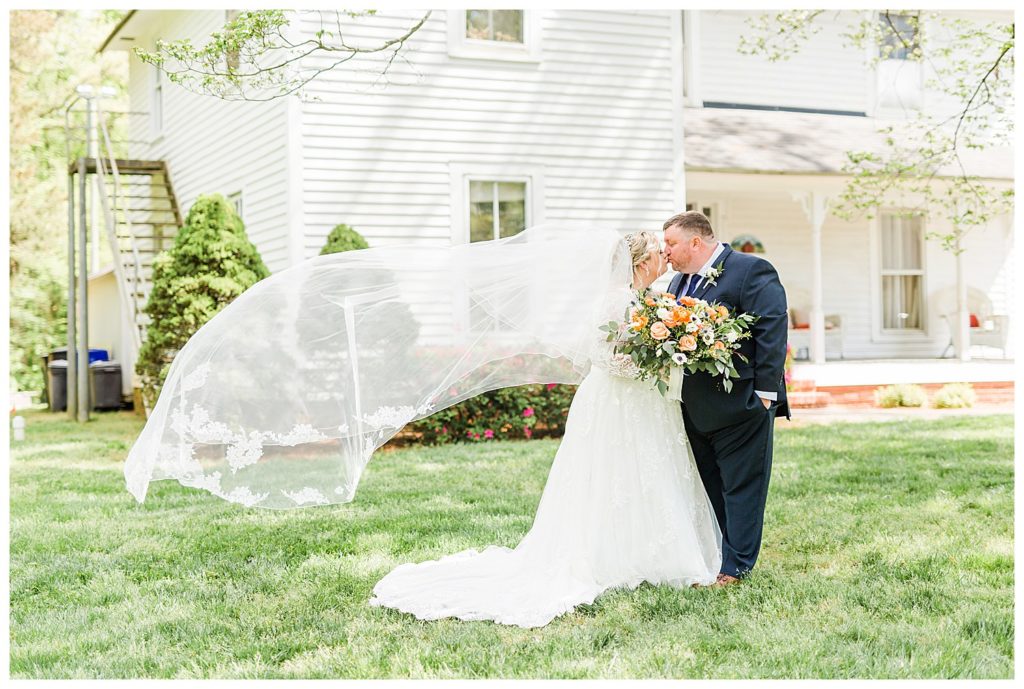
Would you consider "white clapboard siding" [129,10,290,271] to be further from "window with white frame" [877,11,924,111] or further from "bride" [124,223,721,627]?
"window with white frame" [877,11,924,111]

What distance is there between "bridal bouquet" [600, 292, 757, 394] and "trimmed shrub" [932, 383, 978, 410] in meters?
10.6

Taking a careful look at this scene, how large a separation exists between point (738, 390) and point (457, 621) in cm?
185

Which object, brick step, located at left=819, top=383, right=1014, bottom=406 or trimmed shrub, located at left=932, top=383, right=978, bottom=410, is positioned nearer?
trimmed shrub, located at left=932, top=383, right=978, bottom=410

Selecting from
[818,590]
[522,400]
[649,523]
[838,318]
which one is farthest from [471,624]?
[838,318]

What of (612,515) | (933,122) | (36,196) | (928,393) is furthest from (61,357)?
(933,122)

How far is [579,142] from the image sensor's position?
44.3 feet

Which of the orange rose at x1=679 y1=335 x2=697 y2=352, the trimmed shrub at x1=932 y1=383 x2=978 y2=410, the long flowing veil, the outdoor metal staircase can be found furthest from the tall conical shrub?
the trimmed shrub at x1=932 y1=383 x2=978 y2=410

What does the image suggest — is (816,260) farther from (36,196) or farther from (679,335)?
(36,196)

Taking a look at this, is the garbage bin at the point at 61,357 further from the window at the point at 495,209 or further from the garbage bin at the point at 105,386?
the window at the point at 495,209

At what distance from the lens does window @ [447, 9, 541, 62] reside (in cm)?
1288

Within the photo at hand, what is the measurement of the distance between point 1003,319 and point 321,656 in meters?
16.1

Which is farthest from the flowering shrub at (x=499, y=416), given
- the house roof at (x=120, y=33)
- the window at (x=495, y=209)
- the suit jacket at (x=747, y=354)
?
the house roof at (x=120, y=33)

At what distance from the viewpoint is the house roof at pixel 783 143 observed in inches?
570
